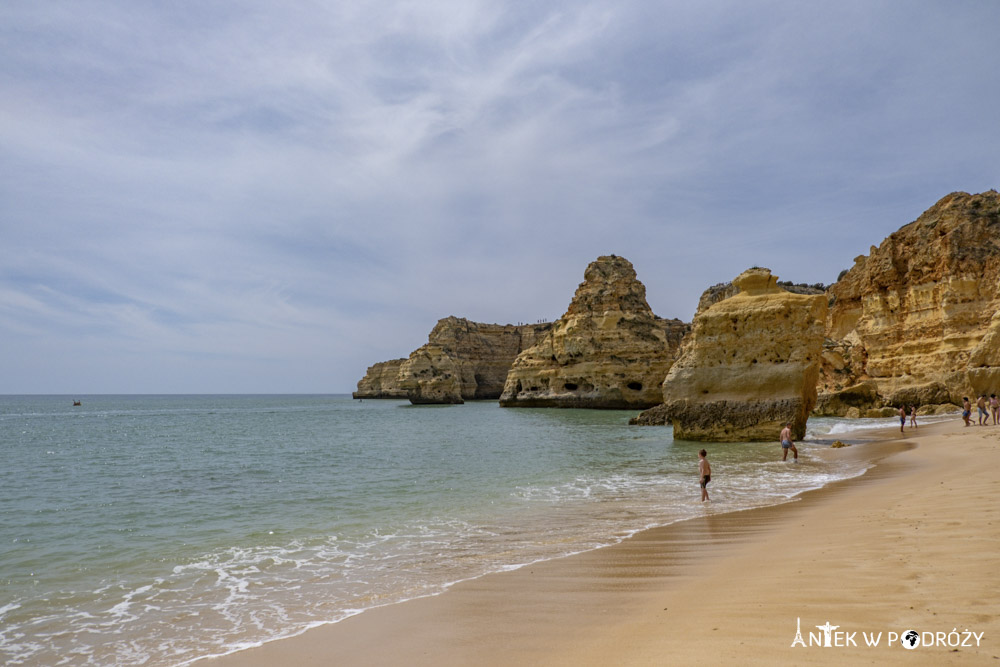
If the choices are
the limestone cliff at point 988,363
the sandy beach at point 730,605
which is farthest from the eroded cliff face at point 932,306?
the sandy beach at point 730,605

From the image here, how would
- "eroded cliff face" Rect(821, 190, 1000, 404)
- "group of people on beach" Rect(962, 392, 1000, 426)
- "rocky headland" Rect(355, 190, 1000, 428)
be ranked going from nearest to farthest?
"rocky headland" Rect(355, 190, 1000, 428) < "group of people on beach" Rect(962, 392, 1000, 426) < "eroded cliff face" Rect(821, 190, 1000, 404)

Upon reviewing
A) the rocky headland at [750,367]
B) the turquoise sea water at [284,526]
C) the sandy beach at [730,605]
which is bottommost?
the turquoise sea water at [284,526]

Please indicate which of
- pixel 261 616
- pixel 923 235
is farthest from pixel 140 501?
pixel 923 235

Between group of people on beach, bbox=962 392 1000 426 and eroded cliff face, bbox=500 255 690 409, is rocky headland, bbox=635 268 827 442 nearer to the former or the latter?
group of people on beach, bbox=962 392 1000 426

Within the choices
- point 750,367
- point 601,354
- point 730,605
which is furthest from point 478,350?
point 730,605

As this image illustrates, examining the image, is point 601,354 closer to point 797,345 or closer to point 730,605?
point 797,345

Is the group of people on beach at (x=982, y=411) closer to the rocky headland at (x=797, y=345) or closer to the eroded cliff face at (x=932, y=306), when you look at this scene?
the rocky headland at (x=797, y=345)

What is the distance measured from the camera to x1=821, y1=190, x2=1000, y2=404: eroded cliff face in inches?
1233

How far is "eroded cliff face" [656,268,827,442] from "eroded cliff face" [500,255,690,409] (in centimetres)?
3364

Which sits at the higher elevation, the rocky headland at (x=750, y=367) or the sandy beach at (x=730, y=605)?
the rocky headland at (x=750, y=367)

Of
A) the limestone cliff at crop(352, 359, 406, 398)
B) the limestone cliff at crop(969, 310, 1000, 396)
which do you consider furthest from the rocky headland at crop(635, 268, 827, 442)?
the limestone cliff at crop(352, 359, 406, 398)

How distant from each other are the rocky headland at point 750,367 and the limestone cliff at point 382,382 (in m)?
96.7

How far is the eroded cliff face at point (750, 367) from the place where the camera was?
67.7 ft

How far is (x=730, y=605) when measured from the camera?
452 cm
